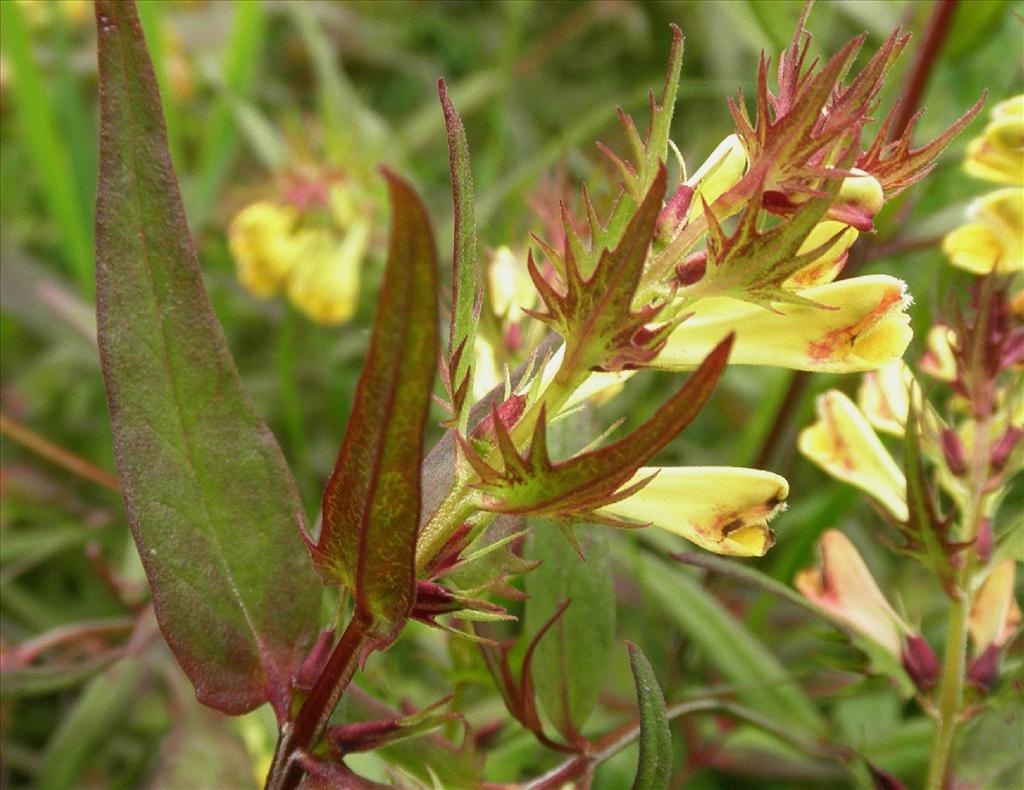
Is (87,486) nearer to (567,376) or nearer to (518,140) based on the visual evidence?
(518,140)

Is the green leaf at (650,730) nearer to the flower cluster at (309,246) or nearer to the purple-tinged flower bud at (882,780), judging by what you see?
the purple-tinged flower bud at (882,780)

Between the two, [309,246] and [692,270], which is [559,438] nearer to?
[692,270]

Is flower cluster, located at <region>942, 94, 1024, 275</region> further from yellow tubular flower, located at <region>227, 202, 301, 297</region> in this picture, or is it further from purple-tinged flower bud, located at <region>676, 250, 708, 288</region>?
yellow tubular flower, located at <region>227, 202, 301, 297</region>

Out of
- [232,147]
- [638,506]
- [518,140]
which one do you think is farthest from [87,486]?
[638,506]

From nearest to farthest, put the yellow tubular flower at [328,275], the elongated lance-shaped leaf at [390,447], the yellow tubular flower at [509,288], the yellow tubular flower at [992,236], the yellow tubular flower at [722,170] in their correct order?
the elongated lance-shaped leaf at [390,447], the yellow tubular flower at [722,170], the yellow tubular flower at [992,236], the yellow tubular flower at [509,288], the yellow tubular flower at [328,275]

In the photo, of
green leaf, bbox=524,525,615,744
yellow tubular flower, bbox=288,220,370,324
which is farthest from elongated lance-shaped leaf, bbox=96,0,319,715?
yellow tubular flower, bbox=288,220,370,324

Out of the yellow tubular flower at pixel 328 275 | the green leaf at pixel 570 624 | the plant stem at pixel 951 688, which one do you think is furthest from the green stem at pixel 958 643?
the yellow tubular flower at pixel 328 275
